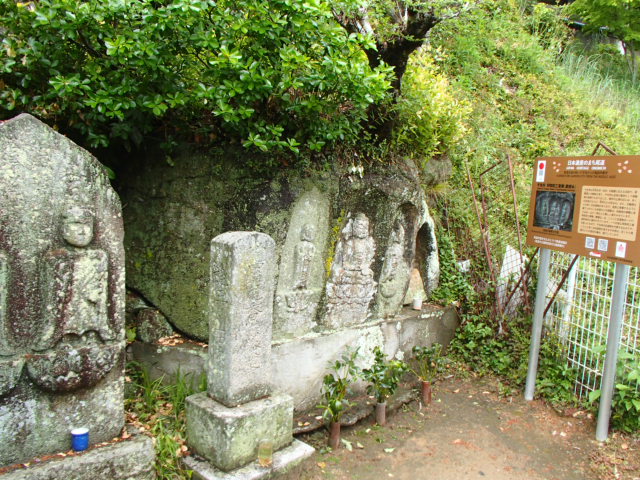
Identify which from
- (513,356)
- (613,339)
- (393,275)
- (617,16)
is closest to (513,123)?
(617,16)

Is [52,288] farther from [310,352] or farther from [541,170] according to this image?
[541,170]

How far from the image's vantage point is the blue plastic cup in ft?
10.1

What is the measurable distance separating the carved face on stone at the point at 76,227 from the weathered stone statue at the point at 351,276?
7.94 ft

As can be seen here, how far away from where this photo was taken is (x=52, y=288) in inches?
116

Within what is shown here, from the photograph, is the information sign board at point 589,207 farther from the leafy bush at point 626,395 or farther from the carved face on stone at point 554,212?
the leafy bush at point 626,395

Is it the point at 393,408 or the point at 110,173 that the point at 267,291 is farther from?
the point at 393,408

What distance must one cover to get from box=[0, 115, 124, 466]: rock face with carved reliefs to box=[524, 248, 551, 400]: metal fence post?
4068mm

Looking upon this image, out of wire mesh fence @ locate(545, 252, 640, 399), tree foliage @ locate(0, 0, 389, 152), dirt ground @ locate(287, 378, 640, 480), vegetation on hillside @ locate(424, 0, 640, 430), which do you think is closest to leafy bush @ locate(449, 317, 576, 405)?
vegetation on hillside @ locate(424, 0, 640, 430)

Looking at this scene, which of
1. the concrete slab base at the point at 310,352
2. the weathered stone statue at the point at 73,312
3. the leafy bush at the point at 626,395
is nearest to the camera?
the weathered stone statue at the point at 73,312

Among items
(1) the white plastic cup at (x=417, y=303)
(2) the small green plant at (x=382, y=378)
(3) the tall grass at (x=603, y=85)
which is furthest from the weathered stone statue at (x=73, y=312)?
(3) the tall grass at (x=603, y=85)

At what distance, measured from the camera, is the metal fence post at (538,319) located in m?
5.20

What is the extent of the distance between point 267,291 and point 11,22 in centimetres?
266

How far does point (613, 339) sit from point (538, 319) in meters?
0.85

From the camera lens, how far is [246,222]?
4234 mm
